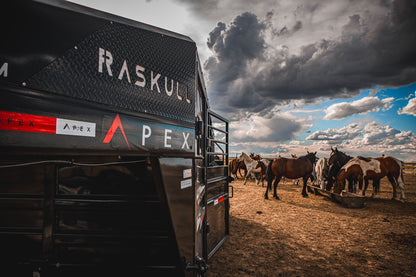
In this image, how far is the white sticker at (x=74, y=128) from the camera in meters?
1.15

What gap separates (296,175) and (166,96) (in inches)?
385

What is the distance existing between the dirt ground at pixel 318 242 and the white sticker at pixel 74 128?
3.33 metres

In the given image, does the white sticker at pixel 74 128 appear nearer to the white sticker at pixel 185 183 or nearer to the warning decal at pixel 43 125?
the warning decal at pixel 43 125

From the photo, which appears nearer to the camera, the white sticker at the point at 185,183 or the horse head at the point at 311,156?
the white sticker at the point at 185,183

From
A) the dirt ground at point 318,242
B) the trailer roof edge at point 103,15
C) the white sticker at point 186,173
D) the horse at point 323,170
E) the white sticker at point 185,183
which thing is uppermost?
the trailer roof edge at point 103,15

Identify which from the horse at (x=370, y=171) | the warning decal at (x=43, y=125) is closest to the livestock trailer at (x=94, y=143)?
the warning decal at (x=43, y=125)

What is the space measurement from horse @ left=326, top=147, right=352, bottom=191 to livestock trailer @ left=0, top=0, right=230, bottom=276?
10550mm

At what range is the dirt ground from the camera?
11.3 feet

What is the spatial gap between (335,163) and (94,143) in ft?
42.5

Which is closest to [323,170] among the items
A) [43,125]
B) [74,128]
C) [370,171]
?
[370,171]

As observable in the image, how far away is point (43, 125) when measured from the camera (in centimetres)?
109

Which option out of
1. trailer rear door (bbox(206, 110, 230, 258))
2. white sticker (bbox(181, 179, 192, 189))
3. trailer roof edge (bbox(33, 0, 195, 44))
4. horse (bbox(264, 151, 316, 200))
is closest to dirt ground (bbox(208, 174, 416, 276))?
trailer rear door (bbox(206, 110, 230, 258))

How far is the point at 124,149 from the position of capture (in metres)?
1.37

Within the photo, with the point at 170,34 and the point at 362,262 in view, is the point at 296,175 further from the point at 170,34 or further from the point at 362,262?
the point at 170,34
